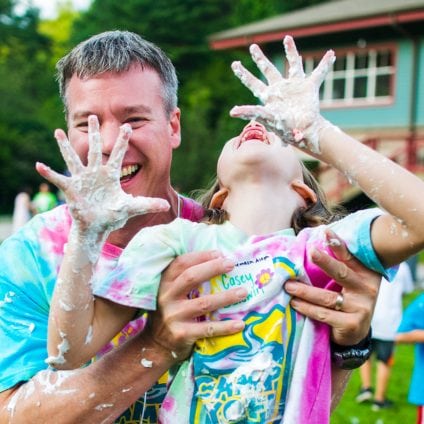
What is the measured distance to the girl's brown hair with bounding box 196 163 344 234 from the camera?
219 cm

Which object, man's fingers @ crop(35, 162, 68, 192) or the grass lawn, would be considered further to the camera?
the grass lawn

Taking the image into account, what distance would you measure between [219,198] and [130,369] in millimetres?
596

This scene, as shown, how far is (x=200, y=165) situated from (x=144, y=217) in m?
24.5

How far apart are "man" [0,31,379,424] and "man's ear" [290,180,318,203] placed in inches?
11.7

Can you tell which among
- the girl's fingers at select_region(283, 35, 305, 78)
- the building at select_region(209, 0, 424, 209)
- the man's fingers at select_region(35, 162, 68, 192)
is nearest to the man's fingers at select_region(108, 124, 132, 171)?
the man's fingers at select_region(35, 162, 68, 192)

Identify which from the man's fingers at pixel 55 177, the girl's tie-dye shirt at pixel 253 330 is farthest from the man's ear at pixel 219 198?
the man's fingers at pixel 55 177

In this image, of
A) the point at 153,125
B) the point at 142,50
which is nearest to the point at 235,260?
the point at 153,125

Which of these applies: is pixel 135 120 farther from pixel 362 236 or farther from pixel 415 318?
pixel 415 318

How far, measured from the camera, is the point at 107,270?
2209 millimetres

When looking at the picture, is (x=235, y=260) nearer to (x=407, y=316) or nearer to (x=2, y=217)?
(x=407, y=316)

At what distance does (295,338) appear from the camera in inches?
80.0

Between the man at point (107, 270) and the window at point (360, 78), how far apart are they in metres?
19.4

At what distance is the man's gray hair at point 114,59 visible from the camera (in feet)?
7.80

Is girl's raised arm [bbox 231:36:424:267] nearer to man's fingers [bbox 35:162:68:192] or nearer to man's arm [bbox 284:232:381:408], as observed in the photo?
man's arm [bbox 284:232:381:408]
